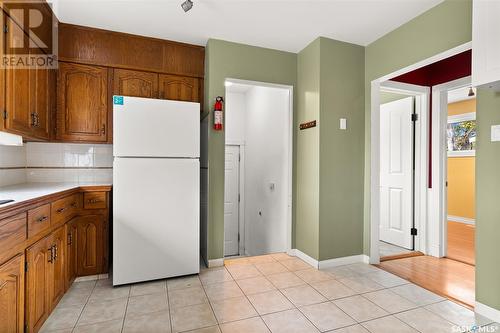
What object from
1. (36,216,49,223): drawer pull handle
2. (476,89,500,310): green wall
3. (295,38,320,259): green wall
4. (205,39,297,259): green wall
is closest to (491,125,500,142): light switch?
(476,89,500,310): green wall

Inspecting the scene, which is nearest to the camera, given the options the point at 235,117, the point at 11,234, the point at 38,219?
the point at 11,234

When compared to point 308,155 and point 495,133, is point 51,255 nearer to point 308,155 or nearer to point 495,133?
point 308,155

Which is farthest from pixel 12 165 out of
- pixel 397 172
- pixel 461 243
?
pixel 461 243

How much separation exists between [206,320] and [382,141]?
11.4 feet

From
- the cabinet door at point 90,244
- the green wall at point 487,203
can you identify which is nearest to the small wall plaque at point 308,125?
the green wall at point 487,203

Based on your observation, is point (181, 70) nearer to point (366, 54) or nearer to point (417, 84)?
point (366, 54)

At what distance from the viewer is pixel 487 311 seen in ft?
6.45

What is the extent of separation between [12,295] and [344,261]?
9.49ft

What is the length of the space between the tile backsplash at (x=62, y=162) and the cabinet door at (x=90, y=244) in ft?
2.29

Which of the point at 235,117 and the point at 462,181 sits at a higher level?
the point at 235,117

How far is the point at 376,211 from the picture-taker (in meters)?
3.08

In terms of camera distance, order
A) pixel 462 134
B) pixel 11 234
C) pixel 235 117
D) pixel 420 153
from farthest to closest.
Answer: pixel 462 134 < pixel 235 117 < pixel 420 153 < pixel 11 234

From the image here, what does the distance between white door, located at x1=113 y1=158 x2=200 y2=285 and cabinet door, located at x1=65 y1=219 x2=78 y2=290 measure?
0.36 m

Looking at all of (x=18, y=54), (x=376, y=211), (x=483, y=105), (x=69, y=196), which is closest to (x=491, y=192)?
(x=483, y=105)
